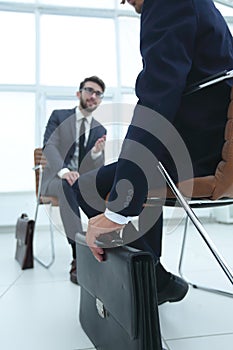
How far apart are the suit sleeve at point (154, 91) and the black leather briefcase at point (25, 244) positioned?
1645mm

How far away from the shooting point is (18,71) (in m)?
5.05

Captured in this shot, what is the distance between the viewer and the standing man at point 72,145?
229cm

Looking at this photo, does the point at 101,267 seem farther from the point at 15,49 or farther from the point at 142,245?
the point at 15,49

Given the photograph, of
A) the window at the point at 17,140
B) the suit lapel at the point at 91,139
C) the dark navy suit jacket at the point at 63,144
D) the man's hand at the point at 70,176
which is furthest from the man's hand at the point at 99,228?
the window at the point at 17,140

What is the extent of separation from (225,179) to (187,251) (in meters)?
1.91

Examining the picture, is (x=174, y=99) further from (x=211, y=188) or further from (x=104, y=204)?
(x=104, y=204)

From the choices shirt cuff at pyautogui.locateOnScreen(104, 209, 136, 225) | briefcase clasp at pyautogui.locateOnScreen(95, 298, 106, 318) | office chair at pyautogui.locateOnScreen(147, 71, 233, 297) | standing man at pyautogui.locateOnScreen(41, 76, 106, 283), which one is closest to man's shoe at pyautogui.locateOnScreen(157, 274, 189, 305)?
briefcase clasp at pyautogui.locateOnScreen(95, 298, 106, 318)

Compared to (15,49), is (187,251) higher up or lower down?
lower down

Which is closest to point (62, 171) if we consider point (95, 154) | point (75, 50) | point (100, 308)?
point (95, 154)

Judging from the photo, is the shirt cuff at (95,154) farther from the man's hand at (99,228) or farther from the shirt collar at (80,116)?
the man's hand at (99,228)

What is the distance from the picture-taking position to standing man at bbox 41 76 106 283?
7.53 feet

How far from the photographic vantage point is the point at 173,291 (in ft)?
4.65

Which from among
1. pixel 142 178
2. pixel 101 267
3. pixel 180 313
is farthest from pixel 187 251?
pixel 142 178

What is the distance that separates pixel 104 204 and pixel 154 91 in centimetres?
50
